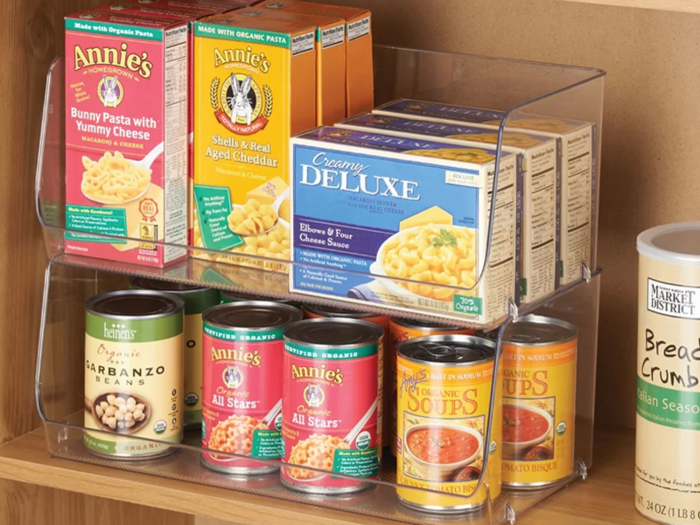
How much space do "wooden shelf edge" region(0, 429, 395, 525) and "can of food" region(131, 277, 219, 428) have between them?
0.12 m

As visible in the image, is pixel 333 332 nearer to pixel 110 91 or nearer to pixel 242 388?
pixel 242 388

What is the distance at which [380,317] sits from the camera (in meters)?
1.48

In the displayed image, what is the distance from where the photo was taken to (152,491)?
58.9 inches

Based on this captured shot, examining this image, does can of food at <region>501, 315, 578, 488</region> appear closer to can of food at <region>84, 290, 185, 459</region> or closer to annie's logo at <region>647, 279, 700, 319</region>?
annie's logo at <region>647, 279, 700, 319</region>

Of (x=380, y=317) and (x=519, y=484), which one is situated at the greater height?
(x=380, y=317)

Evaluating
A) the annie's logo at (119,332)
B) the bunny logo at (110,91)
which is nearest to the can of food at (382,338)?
the annie's logo at (119,332)

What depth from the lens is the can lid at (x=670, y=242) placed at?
131cm

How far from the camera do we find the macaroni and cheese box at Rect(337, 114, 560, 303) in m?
1.33

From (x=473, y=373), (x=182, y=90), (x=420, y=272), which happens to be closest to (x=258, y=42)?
(x=182, y=90)

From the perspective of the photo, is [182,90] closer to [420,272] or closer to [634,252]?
[420,272]

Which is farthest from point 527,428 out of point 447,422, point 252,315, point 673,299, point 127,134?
point 127,134

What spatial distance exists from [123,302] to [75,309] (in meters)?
0.10

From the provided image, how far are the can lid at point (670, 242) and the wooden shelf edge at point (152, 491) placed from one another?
1.33 ft

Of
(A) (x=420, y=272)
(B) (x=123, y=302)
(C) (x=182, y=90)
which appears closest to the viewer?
(A) (x=420, y=272)
